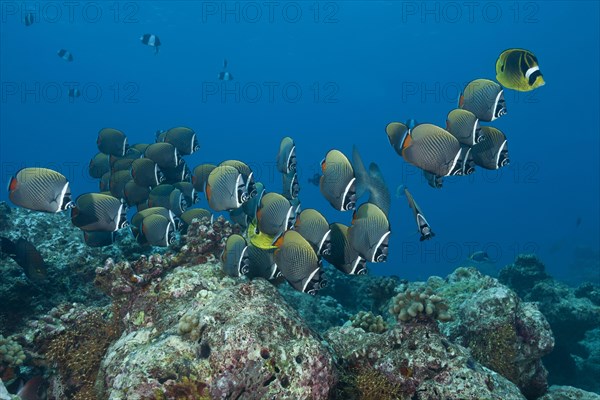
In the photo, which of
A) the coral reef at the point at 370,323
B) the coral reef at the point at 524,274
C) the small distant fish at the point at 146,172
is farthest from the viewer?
the coral reef at the point at 524,274

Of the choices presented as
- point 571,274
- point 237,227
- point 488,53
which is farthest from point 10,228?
point 488,53

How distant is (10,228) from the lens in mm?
8805

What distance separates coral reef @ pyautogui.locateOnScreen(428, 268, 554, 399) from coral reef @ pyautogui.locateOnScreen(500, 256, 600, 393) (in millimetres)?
4844

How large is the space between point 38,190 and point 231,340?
10.1 ft

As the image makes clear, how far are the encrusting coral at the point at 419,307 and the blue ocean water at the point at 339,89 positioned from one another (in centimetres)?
3769

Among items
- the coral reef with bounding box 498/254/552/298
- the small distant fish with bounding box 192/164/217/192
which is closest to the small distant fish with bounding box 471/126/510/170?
the small distant fish with bounding box 192/164/217/192

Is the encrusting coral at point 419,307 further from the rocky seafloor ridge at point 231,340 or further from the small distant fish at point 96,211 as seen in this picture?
the small distant fish at point 96,211

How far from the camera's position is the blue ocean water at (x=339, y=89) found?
64.3 meters

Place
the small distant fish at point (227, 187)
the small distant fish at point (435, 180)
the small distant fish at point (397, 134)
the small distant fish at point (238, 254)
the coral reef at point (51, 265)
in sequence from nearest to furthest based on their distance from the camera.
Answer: the small distant fish at point (397, 134) → the small distant fish at point (238, 254) → the small distant fish at point (435, 180) → the small distant fish at point (227, 187) → the coral reef at point (51, 265)

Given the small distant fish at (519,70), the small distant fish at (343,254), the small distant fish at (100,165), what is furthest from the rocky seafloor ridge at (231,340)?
the small distant fish at (519,70)

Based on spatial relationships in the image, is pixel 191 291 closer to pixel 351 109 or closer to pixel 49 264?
pixel 49 264

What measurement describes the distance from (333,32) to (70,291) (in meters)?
75.0

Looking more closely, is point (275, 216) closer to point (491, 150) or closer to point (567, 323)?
point (491, 150)

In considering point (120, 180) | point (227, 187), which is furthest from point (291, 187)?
point (120, 180)
